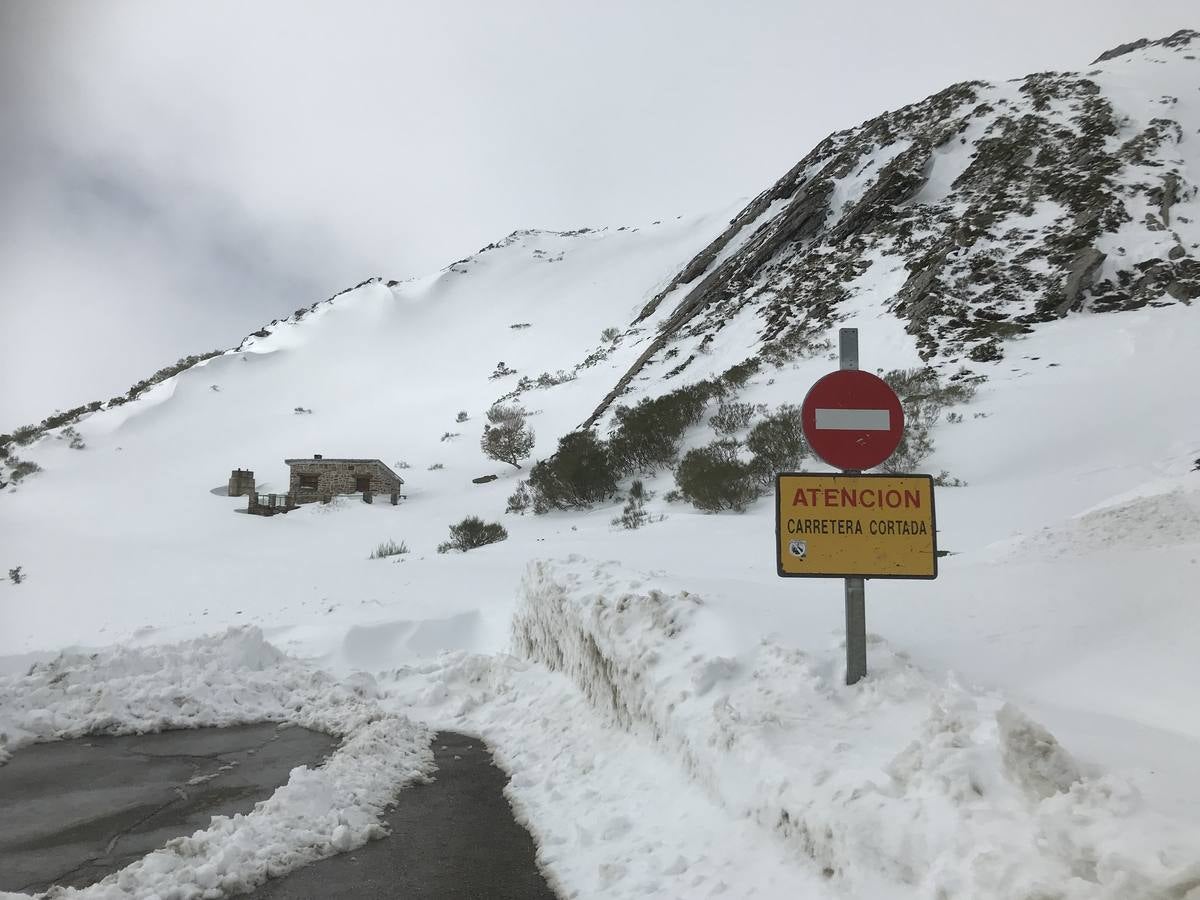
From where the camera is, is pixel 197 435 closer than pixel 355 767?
No

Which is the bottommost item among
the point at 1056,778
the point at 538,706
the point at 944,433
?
the point at 538,706

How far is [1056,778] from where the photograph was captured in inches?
93.4

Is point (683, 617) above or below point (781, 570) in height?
below

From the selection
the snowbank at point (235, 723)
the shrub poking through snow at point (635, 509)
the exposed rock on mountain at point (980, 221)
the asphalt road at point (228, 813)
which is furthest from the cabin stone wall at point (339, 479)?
the asphalt road at point (228, 813)

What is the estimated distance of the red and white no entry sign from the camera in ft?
13.1

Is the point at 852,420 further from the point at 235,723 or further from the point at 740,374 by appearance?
the point at 740,374

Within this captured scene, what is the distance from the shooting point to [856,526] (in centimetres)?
398

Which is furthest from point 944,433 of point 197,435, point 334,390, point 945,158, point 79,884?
point 334,390

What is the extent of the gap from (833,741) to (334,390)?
5274 cm

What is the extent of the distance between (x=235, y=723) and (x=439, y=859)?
139 inches

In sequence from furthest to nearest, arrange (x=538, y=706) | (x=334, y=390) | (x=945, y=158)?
(x=334, y=390) < (x=945, y=158) < (x=538, y=706)

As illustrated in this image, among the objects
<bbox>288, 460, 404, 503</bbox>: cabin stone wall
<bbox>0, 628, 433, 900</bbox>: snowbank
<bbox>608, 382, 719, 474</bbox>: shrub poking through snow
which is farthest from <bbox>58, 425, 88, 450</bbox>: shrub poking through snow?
<bbox>0, 628, 433, 900</bbox>: snowbank

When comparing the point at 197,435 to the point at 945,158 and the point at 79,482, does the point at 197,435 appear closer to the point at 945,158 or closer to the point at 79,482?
the point at 79,482

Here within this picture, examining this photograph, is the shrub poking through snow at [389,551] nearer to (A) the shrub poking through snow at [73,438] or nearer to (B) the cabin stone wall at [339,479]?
(B) the cabin stone wall at [339,479]
